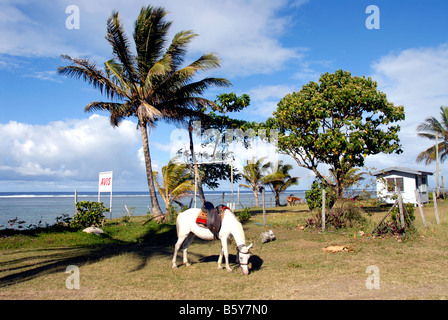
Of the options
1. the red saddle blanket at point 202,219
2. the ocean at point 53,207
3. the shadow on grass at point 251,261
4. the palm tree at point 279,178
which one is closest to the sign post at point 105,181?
the ocean at point 53,207

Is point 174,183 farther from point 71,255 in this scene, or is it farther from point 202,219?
point 202,219

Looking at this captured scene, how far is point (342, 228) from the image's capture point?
14.3 meters

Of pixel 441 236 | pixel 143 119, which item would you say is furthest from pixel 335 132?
pixel 143 119

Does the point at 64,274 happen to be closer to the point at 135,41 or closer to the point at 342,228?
the point at 342,228

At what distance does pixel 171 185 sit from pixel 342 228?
39.7 feet

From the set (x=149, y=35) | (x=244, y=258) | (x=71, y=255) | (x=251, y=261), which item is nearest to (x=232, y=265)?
(x=251, y=261)

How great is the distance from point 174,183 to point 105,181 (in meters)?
4.45

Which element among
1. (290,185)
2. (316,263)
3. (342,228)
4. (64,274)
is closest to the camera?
(64,274)

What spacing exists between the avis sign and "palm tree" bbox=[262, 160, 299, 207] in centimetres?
1924

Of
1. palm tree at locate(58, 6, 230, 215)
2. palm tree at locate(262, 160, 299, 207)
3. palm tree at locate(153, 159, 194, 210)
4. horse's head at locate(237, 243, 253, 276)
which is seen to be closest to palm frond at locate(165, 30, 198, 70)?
palm tree at locate(58, 6, 230, 215)

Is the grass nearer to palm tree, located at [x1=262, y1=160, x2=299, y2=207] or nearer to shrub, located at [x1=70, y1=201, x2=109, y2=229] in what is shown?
shrub, located at [x1=70, y1=201, x2=109, y2=229]

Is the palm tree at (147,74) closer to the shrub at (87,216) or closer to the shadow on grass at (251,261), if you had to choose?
the shrub at (87,216)

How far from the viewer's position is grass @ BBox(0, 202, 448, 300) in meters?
6.48

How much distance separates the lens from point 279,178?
119 feet
